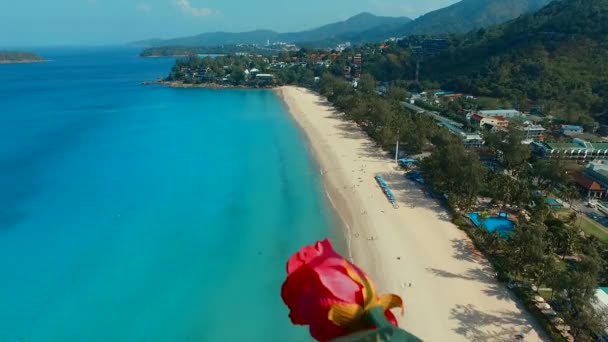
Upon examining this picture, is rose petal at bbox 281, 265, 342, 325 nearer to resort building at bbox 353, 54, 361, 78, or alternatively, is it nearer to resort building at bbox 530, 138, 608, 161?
resort building at bbox 530, 138, 608, 161

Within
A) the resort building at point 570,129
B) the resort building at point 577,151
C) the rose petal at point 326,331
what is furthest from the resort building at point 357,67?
the rose petal at point 326,331

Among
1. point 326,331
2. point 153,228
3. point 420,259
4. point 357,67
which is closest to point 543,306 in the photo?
point 420,259

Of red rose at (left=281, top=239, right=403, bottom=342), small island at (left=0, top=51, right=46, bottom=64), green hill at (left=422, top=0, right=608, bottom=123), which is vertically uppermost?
red rose at (left=281, top=239, right=403, bottom=342)

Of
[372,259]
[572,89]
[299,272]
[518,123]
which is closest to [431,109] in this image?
[518,123]

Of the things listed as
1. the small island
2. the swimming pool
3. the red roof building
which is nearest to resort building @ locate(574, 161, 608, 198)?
the red roof building

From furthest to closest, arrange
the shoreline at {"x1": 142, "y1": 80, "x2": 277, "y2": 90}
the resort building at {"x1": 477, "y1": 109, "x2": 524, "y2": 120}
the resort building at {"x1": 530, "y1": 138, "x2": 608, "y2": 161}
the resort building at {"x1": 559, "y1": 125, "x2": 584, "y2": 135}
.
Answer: the shoreline at {"x1": 142, "y1": 80, "x2": 277, "y2": 90}
the resort building at {"x1": 477, "y1": 109, "x2": 524, "y2": 120}
the resort building at {"x1": 559, "y1": 125, "x2": 584, "y2": 135}
the resort building at {"x1": 530, "y1": 138, "x2": 608, "y2": 161}

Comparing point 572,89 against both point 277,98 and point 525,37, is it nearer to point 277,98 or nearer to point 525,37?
point 525,37
